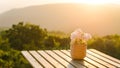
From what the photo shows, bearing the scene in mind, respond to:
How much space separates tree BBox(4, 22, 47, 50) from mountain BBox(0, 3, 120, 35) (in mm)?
13576

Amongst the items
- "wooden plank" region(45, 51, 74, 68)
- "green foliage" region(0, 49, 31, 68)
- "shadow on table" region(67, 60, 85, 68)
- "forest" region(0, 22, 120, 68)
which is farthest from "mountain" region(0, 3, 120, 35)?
"shadow on table" region(67, 60, 85, 68)

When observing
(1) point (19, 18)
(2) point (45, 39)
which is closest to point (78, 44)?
(2) point (45, 39)

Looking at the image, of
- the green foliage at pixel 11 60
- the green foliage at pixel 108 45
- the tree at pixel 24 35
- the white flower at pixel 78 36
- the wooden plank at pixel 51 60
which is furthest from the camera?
the tree at pixel 24 35

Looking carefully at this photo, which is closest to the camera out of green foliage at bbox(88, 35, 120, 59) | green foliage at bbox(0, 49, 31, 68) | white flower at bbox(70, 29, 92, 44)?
white flower at bbox(70, 29, 92, 44)

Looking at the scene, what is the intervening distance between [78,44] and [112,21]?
2701cm

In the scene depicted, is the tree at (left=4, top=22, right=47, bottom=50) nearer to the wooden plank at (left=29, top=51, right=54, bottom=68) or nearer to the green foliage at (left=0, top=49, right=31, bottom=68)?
the green foliage at (left=0, top=49, right=31, bottom=68)

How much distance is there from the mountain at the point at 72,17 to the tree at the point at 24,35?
1358 cm

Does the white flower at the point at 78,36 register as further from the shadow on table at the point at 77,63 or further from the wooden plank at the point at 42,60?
the wooden plank at the point at 42,60

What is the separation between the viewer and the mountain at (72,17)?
27281 mm

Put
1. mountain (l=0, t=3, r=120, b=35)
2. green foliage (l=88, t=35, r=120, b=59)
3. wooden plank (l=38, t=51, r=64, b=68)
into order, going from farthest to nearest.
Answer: mountain (l=0, t=3, r=120, b=35) < green foliage (l=88, t=35, r=120, b=59) < wooden plank (l=38, t=51, r=64, b=68)

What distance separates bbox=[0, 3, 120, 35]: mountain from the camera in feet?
89.5

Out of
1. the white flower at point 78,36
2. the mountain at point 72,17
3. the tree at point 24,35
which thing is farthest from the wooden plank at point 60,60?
the mountain at point 72,17

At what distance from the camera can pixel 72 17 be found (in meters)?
32.4

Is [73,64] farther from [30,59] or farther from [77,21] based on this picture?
[77,21]
